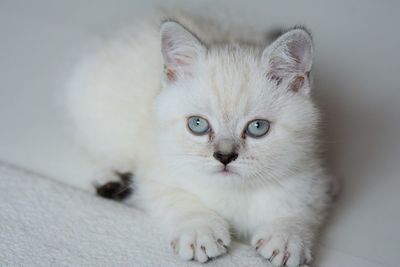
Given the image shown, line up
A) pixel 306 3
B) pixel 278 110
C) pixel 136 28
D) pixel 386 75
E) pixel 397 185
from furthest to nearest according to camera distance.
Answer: pixel 306 3, pixel 386 75, pixel 136 28, pixel 397 185, pixel 278 110

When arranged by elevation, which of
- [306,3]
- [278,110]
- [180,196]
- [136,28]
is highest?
[306,3]

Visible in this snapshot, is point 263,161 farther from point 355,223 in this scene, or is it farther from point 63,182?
point 63,182

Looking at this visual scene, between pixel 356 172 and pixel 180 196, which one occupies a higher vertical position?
pixel 356 172

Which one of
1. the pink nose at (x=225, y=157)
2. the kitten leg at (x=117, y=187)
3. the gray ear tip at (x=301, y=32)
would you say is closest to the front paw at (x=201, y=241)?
the pink nose at (x=225, y=157)

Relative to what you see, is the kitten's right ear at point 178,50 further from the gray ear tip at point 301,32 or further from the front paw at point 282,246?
the front paw at point 282,246

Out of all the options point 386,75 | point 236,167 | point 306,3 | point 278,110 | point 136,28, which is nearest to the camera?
point 236,167

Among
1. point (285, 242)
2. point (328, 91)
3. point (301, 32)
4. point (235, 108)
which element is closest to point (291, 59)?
point (301, 32)

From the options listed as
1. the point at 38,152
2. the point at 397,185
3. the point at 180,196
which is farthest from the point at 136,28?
the point at 397,185

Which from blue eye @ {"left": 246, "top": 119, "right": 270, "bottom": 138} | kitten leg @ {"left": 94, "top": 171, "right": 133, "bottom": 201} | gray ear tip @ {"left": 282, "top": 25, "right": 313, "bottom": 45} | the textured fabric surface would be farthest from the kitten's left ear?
kitten leg @ {"left": 94, "top": 171, "right": 133, "bottom": 201}
